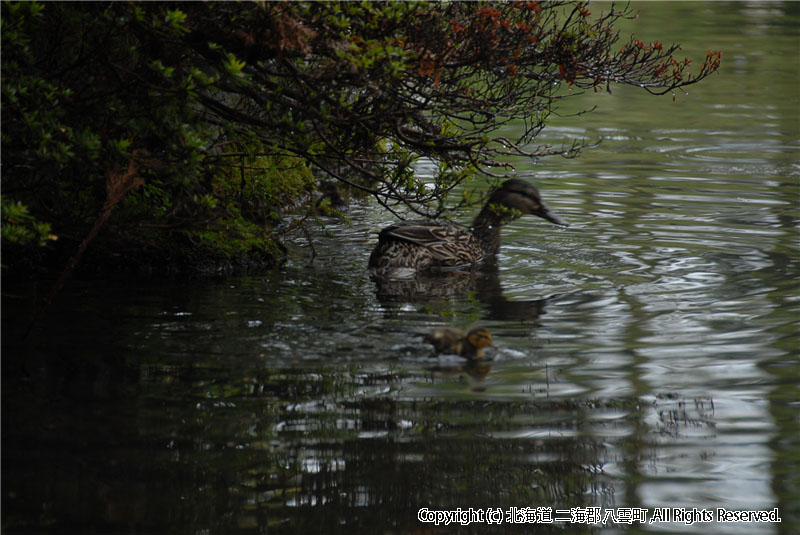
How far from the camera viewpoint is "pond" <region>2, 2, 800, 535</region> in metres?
4.75

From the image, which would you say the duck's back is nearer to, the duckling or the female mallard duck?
the female mallard duck

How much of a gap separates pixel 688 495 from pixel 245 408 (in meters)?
2.39

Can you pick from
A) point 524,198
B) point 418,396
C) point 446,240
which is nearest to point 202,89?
point 418,396

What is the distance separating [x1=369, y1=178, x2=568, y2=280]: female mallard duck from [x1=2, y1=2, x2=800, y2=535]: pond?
0.26 m

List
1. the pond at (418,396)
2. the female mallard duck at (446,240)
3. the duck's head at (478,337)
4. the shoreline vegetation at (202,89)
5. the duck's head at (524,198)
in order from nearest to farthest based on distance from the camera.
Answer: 1. the pond at (418,396)
2. the shoreline vegetation at (202,89)
3. the duck's head at (478,337)
4. the female mallard duck at (446,240)
5. the duck's head at (524,198)

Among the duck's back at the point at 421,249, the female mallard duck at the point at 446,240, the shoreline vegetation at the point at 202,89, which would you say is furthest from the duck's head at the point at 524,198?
the shoreline vegetation at the point at 202,89

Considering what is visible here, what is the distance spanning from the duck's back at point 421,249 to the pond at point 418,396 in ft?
0.84

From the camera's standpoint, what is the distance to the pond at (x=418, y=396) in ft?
15.6

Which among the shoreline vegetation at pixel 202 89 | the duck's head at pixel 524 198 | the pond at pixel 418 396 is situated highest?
the shoreline vegetation at pixel 202 89

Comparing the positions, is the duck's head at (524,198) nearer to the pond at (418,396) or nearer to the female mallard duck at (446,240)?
the female mallard duck at (446,240)

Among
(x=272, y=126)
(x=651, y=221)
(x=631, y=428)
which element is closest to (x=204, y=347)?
(x=272, y=126)

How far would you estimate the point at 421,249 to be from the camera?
9.47 metres

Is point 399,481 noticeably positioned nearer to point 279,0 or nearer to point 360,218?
point 279,0

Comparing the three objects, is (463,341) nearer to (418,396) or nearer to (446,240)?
(418,396)
